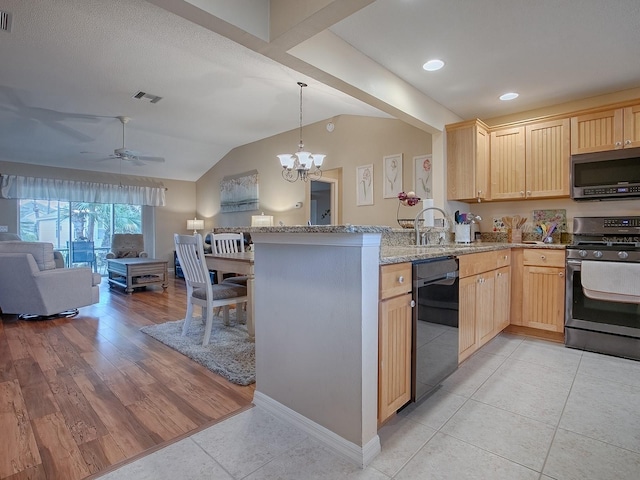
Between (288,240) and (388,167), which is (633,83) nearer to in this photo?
(388,167)

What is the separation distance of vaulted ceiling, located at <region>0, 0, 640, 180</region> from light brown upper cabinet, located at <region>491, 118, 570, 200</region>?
1.02 ft

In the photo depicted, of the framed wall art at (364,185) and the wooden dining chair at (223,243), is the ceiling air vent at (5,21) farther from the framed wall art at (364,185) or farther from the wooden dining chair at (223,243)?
the framed wall art at (364,185)

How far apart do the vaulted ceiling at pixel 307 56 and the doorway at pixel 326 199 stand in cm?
118

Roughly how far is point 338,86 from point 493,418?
2.37 meters

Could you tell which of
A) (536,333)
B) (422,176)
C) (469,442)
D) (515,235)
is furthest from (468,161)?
(469,442)

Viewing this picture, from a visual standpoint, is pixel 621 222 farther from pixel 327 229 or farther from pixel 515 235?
pixel 327 229

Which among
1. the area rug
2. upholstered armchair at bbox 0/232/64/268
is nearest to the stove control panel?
the area rug

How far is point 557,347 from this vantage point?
2902mm

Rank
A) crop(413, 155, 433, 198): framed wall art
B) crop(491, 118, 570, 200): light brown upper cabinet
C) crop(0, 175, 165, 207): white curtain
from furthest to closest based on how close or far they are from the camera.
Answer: crop(0, 175, 165, 207): white curtain, crop(413, 155, 433, 198): framed wall art, crop(491, 118, 570, 200): light brown upper cabinet

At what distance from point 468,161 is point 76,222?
26.1 ft

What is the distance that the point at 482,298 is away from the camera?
254 centimetres

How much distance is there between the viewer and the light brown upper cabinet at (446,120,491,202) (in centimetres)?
340

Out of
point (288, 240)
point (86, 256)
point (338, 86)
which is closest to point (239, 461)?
point (288, 240)

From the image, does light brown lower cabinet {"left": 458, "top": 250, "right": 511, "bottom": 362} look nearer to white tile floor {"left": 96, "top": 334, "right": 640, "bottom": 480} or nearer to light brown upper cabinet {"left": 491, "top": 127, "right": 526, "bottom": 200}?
white tile floor {"left": 96, "top": 334, "right": 640, "bottom": 480}
